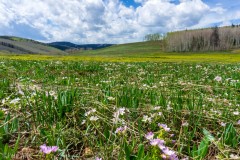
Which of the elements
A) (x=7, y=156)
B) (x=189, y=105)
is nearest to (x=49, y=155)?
(x=7, y=156)

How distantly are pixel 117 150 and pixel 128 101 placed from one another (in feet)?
5.17

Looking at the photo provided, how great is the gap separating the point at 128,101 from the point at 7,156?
2.11 meters

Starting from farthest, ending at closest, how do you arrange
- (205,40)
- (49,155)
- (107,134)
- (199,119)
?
(205,40), (199,119), (107,134), (49,155)

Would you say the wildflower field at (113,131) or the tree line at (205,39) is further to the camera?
the tree line at (205,39)

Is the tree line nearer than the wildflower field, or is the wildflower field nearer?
the wildflower field

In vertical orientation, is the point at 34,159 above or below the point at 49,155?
below

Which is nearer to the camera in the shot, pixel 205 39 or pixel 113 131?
pixel 113 131

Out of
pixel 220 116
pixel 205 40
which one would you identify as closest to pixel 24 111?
pixel 220 116

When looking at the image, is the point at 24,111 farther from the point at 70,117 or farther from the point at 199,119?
the point at 199,119

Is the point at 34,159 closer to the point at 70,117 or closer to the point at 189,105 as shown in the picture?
the point at 70,117

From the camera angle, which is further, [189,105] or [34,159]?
[189,105]

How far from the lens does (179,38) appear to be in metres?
154


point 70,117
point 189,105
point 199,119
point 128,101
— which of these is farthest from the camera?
point 128,101

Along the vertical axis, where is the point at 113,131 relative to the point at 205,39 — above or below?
below
